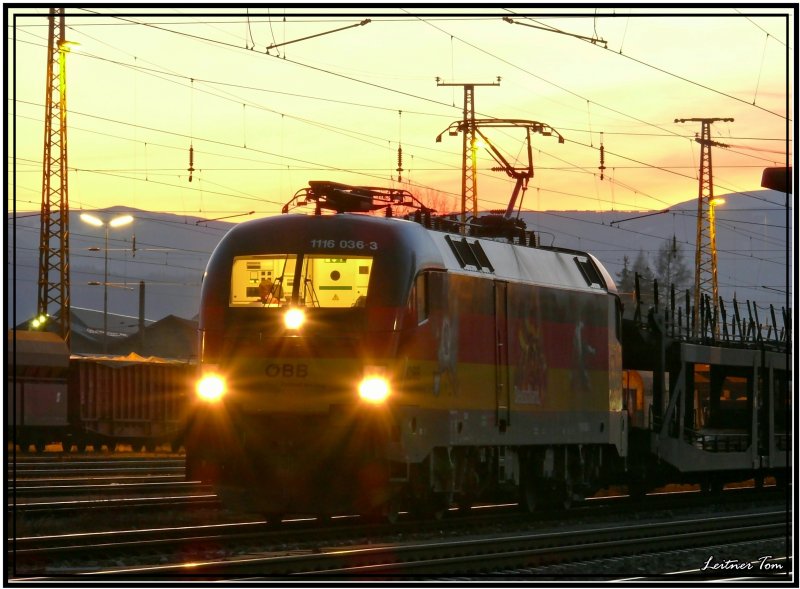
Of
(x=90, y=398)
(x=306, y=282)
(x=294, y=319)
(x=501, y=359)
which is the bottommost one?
(x=90, y=398)

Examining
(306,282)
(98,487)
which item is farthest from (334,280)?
(98,487)

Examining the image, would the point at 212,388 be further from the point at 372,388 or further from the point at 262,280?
the point at 372,388

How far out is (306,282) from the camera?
18641 millimetres

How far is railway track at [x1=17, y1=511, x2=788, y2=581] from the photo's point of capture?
45.4 feet

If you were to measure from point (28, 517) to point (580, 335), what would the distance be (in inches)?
352

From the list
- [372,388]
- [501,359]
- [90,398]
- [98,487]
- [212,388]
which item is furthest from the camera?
[90,398]

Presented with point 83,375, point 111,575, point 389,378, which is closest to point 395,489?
point 389,378

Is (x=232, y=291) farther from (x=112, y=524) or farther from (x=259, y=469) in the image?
(x=112, y=524)

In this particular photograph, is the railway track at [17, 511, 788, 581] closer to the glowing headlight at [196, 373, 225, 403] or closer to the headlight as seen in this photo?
the headlight

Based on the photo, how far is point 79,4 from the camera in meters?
14.4

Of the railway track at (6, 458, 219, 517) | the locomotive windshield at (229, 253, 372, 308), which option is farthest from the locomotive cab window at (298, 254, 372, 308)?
the railway track at (6, 458, 219, 517)

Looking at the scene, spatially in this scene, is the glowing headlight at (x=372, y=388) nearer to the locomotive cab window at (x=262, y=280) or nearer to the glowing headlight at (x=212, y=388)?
the locomotive cab window at (x=262, y=280)

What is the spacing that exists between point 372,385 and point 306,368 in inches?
32.6

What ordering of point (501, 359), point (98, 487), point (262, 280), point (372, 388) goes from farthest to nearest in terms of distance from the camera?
point (98, 487), point (501, 359), point (262, 280), point (372, 388)
